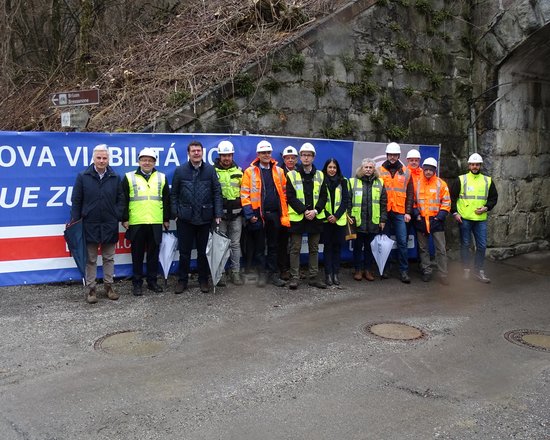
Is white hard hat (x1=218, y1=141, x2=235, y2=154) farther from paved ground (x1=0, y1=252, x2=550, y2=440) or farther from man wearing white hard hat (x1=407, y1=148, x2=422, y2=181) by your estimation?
man wearing white hard hat (x1=407, y1=148, x2=422, y2=181)

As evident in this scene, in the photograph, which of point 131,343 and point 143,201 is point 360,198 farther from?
point 131,343

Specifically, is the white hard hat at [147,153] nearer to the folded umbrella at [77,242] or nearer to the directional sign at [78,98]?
the directional sign at [78,98]

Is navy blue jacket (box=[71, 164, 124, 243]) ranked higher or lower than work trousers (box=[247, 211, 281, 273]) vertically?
higher

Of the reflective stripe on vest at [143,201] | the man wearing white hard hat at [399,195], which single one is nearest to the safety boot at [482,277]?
the man wearing white hard hat at [399,195]

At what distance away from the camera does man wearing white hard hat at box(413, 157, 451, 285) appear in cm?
845

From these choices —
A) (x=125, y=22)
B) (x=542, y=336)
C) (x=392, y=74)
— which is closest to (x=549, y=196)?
(x=392, y=74)

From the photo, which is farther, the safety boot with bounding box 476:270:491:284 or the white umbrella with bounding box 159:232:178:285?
the safety boot with bounding box 476:270:491:284

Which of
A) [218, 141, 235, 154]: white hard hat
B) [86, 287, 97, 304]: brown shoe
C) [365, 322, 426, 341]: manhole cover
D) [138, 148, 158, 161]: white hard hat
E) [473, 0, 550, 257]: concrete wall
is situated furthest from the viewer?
[473, 0, 550, 257]: concrete wall

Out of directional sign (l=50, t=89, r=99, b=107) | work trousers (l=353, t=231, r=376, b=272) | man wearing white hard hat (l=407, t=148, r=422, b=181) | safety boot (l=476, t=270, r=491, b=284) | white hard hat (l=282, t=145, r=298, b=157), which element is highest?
directional sign (l=50, t=89, r=99, b=107)

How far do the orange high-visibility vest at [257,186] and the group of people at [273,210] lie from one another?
0.01 meters

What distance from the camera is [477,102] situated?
10672 millimetres

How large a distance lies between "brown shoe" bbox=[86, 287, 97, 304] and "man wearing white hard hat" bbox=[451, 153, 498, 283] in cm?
567

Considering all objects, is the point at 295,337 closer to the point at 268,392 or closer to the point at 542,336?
the point at 268,392

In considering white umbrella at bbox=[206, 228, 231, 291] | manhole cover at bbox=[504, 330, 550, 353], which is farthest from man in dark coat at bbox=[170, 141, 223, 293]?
manhole cover at bbox=[504, 330, 550, 353]
